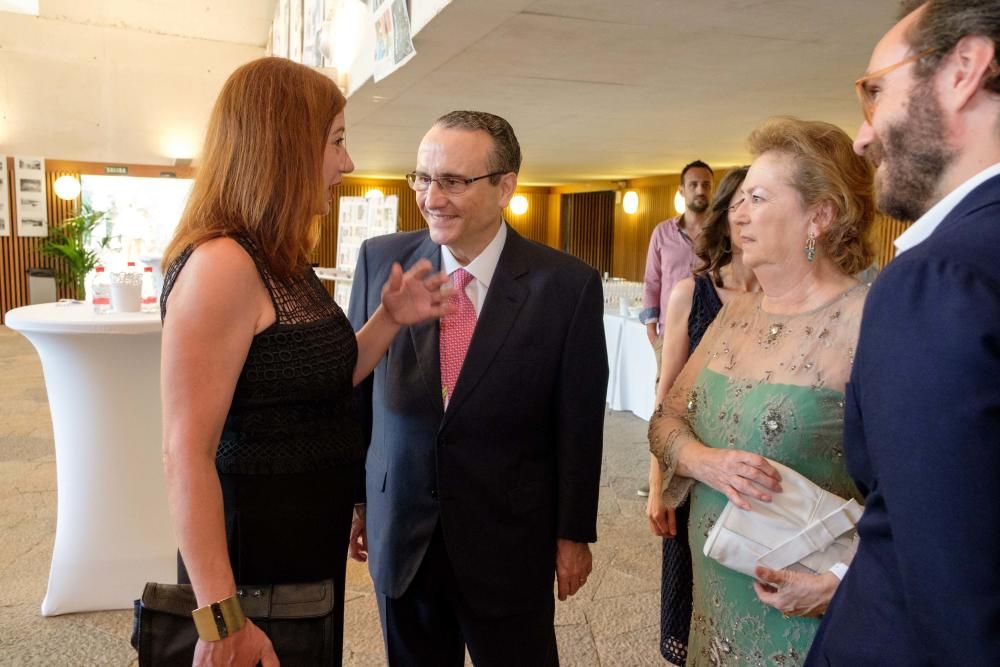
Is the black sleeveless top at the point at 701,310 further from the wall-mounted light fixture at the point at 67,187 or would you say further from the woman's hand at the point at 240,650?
the wall-mounted light fixture at the point at 67,187

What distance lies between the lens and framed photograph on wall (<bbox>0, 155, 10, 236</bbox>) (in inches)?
496

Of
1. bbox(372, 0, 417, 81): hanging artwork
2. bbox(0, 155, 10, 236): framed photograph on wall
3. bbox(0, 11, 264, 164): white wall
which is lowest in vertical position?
bbox(0, 155, 10, 236): framed photograph on wall

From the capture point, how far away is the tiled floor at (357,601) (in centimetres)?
267

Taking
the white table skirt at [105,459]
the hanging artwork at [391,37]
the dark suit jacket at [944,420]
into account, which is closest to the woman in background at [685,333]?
the dark suit jacket at [944,420]

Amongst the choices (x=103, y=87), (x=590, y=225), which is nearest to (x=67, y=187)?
(x=103, y=87)

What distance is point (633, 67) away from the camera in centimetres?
478

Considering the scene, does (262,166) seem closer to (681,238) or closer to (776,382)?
(776,382)

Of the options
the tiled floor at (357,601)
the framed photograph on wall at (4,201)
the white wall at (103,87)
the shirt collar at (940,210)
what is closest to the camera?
the shirt collar at (940,210)

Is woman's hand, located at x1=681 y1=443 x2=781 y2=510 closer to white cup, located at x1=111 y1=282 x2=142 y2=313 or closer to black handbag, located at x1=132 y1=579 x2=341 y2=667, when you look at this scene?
black handbag, located at x1=132 y1=579 x2=341 y2=667

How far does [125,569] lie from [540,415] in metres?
2.18

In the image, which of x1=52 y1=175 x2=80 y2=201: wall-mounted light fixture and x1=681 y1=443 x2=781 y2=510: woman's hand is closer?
x1=681 y1=443 x2=781 y2=510: woman's hand

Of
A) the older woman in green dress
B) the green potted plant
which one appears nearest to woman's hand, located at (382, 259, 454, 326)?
the older woman in green dress

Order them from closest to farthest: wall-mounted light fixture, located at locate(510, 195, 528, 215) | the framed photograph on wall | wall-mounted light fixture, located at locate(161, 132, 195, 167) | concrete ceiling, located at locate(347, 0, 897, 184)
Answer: concrete ceiling, located at locate(347, 0, 897, 184), the framed photograph on wall, wall-mounted light fixture, located at locate(161, 132, 195, 167), wall-mounted light fixture, located at locate(510, 195, 528, 215)

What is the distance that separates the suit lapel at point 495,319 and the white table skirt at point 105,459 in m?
1.63
